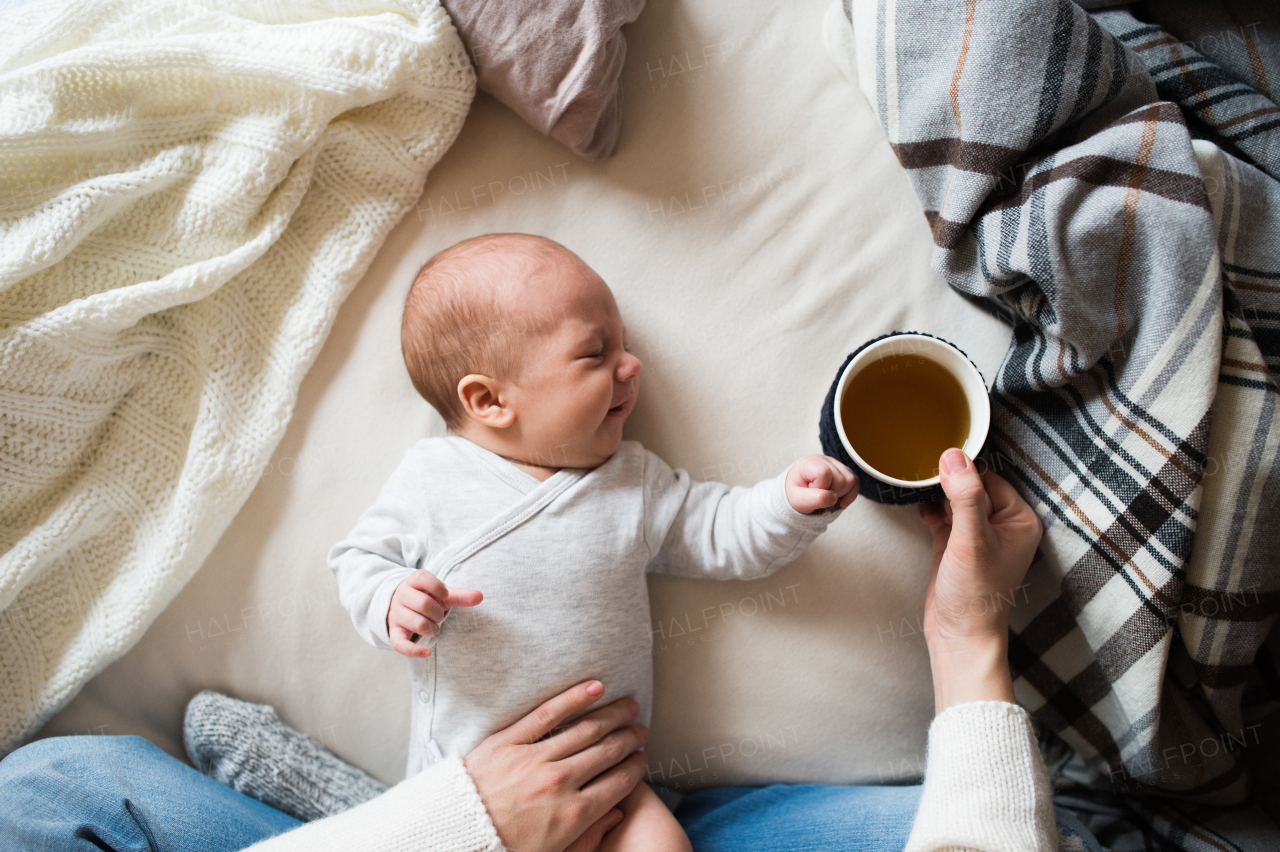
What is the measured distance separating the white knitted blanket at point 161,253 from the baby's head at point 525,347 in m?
0.20

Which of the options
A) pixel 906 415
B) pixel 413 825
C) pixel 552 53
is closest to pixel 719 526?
pixel 906 415

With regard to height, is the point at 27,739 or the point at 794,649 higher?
the point at 27,739

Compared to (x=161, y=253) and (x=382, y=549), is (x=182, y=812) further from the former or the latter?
(x=161, y=253)

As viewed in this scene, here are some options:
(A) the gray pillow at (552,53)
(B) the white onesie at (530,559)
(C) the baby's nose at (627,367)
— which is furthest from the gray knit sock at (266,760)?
(A) the gray pillow at (552,53)

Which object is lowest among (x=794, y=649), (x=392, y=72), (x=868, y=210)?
(x=794, y=649)

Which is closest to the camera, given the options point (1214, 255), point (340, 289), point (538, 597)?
point (1214, 255)

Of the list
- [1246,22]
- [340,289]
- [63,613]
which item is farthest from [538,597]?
[1246,22]

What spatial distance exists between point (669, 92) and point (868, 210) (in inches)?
13.7

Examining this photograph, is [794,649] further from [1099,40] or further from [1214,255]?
[1099,40]

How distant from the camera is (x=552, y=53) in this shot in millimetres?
1012

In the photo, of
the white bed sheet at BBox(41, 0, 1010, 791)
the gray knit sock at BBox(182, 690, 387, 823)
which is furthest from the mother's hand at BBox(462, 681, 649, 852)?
the gray knit sock at BBox(182, 690, 387, 823)

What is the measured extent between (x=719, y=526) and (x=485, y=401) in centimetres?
36

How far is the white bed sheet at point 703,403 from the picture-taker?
42.9 inches

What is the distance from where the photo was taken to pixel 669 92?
1136mm
